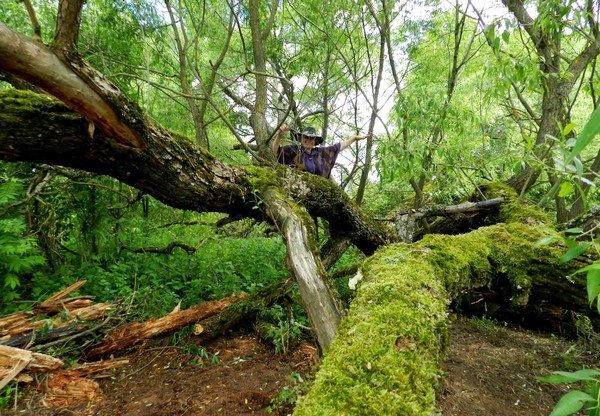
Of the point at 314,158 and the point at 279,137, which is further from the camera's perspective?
the point at 314,158

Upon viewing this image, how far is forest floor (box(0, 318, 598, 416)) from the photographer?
2256 millimetres

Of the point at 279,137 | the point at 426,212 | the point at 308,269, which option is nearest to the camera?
the point at 308,269

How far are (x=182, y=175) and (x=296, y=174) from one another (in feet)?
4.54

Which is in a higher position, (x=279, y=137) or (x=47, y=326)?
(x=279, y=137)

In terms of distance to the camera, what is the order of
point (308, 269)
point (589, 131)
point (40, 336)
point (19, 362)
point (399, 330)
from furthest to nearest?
point (40, 336) → point (19, 362) → point (308, 269) → point (399, 330) → point (589, 131)

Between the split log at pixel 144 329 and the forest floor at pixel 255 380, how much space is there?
0.11 metres

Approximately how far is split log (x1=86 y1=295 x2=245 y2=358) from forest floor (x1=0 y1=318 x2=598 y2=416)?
0.11m

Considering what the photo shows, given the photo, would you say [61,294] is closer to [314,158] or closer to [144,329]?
[144,329]

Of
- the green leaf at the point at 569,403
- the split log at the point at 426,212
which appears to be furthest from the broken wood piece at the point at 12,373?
the split log at the point at 426,212

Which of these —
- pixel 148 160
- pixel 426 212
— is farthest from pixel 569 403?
pixel 426 212

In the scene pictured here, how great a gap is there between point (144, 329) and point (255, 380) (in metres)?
1.23

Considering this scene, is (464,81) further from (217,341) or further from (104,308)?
(104,308)

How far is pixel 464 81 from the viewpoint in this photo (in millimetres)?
8516

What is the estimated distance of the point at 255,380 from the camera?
2.63 meters
